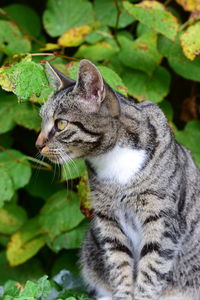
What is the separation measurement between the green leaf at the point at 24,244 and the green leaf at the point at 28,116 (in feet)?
2.12

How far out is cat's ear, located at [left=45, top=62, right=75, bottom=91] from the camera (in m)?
2.98

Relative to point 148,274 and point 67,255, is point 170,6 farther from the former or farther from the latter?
point 148,274

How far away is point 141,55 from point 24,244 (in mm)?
1349

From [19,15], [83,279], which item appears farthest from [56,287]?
[19,15]

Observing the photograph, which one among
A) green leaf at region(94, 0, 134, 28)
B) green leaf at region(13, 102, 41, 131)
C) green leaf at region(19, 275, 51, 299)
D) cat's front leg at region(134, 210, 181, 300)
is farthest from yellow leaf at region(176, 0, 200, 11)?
green leaf at region(19, 275, 51, 299)

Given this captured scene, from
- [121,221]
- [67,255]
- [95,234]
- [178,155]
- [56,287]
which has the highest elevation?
[178,155]

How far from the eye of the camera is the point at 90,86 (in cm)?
275

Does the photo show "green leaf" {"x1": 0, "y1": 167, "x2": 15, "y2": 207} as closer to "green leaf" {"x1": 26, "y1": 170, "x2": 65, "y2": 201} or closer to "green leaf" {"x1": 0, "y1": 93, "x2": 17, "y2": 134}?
"green leaf" {"x1": 0, "y1": 93, "x2": 17, "y2": 134}

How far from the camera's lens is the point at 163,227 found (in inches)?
116

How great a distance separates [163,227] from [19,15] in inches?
83.2

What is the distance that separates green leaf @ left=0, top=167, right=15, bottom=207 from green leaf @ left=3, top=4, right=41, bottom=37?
117 cm

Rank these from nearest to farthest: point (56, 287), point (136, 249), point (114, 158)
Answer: point (114, 158) < point (136, 249) < point (56, 287)

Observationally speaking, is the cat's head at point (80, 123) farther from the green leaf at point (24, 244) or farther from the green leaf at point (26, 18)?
the green leaf at point (26, 18)

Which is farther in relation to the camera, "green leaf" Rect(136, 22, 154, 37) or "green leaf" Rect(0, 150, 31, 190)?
"green leaf" Rect(136, 22, 154, 37)
